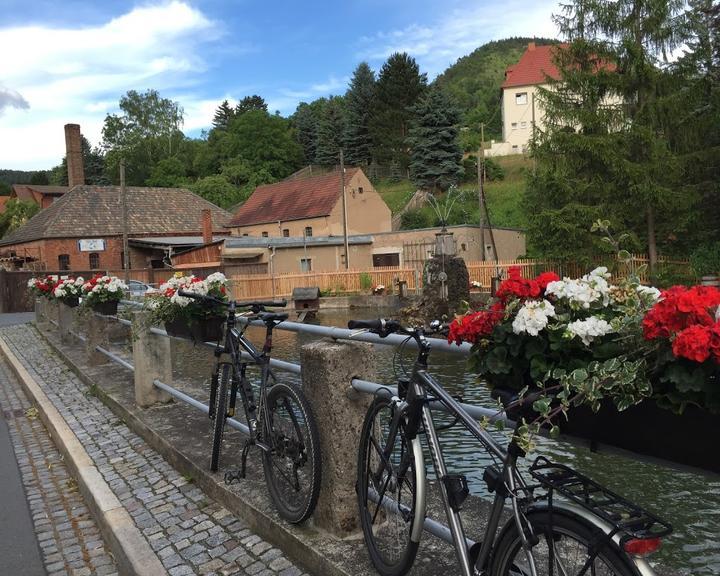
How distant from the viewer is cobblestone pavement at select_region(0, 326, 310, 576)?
11.5 ft

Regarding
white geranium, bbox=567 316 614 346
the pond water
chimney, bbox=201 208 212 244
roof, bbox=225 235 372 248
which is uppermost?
chimney, bbox=201 208 212 244

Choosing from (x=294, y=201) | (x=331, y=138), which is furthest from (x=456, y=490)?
(x=331, y=138)

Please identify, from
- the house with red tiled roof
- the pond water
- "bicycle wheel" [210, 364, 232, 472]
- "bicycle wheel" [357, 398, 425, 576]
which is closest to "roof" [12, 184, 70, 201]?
the house with red tiled roof

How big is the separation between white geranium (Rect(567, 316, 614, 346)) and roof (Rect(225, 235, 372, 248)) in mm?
38425

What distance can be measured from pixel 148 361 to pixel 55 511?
197cm

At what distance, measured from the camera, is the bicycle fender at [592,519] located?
1.59 metres

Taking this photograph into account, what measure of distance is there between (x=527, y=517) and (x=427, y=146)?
62.7 m

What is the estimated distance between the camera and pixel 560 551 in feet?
6.06

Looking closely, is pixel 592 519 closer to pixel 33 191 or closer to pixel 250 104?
pixel 33 191

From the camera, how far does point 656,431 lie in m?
1.78

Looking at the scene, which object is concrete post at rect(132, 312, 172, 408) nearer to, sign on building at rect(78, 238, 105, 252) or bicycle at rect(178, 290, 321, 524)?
bicycle at rect(178, 290, 321, 524)

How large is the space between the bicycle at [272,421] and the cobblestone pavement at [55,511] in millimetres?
920

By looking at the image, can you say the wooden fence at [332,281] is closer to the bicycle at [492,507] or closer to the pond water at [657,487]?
the pond water at [657,487]

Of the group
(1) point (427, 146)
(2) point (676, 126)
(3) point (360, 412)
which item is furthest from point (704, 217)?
(1) point (427, 146)
